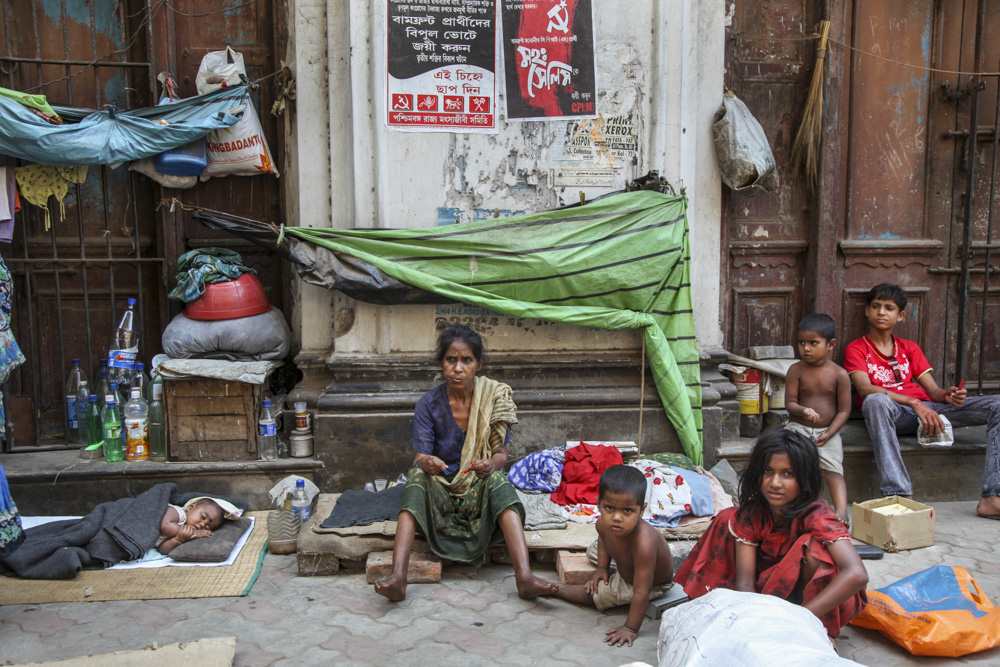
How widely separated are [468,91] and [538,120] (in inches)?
16.4

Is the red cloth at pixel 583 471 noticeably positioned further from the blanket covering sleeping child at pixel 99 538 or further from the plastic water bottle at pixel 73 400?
the plastic water bottle at pixel 73 400

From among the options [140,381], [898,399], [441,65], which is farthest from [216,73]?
[898,399]

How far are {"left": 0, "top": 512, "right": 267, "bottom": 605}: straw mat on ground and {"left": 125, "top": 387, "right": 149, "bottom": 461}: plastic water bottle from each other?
82cm

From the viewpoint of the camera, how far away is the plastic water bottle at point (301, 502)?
3.77 m

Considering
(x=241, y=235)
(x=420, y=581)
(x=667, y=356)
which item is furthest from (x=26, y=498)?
(x=667, y=356)

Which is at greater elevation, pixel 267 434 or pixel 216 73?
pixel 216 73

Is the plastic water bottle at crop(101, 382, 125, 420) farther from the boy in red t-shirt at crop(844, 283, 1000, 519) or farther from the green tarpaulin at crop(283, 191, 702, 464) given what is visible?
the boy in red t-shirt at crop(844, 283, 1000, 519)

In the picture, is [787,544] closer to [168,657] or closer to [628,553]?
[628,553]

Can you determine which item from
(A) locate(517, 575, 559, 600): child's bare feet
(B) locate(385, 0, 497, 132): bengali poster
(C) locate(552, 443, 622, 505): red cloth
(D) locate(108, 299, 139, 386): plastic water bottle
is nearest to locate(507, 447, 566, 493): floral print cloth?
(C) locate(552, 443, 622, 505): red cloth

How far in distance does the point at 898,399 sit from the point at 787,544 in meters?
2.08

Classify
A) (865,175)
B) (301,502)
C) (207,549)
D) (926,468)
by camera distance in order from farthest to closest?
(865,175) → (926,468) → (301,502) → (207,549)

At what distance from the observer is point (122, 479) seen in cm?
399

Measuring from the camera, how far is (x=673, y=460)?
3.95m

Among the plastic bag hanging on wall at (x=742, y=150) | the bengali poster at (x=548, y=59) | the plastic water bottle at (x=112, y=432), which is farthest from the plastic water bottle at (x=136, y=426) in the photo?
the plastic bag hanging on wall at (x=742, y=150)
